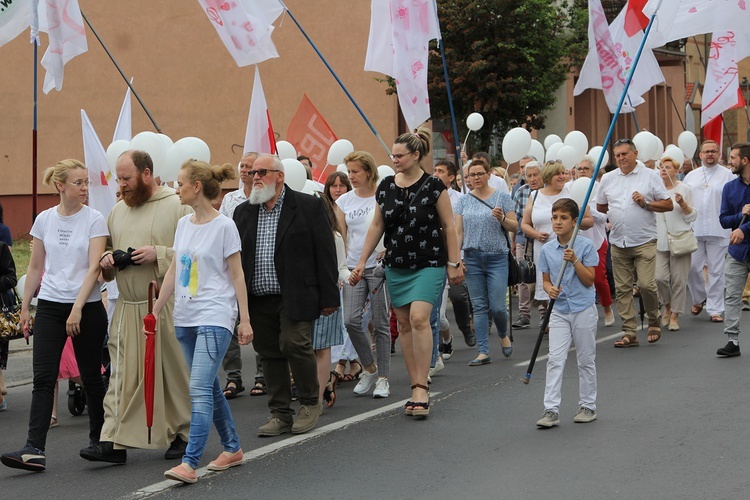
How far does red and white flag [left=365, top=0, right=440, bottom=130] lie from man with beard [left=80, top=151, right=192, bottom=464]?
465 cm

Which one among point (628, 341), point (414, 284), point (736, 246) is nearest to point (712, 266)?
point (628, 341)

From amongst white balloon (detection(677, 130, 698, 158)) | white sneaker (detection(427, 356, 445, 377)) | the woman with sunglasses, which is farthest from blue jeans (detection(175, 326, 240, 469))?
white balloon (detection(677, 130, 698, 158))

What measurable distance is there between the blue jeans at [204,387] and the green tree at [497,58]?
21691mm

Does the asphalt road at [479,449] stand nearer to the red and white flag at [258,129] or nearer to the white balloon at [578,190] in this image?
the red and white flag at [258,129]

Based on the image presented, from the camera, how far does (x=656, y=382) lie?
966 cm

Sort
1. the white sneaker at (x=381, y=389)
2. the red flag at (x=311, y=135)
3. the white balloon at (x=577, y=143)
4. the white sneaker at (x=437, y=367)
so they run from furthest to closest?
the white balloon at (x=577, y=143) → the red flag at (x=311, y=135) → the white sneaker at (x=437, y=367) → the white sneaker at (x=381, y=389)

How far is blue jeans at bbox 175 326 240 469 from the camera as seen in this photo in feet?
22.1

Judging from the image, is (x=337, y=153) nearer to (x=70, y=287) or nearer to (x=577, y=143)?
(x=577, y=143)

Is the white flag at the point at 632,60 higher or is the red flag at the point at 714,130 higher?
the white flag at the point at 632,60

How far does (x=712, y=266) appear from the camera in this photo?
1402 cm

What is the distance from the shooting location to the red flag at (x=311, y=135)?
15.0 meters

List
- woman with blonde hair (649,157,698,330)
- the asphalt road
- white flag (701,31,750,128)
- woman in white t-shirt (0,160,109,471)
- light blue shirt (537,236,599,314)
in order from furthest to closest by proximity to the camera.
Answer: woman with blonde hair (649,157,698,330), white flag (701,31,750,128), light blue shirt (537,236,599,314), woman in white t-shirt (0,160,109,471), the asphalt road

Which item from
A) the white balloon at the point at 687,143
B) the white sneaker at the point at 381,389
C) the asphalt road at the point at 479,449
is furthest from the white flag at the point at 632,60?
the white sneaker at the point at 381,389

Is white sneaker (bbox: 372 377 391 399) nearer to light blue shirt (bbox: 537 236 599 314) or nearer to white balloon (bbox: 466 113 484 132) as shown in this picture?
light blue shirt (bbox: 537 236 599 314)
